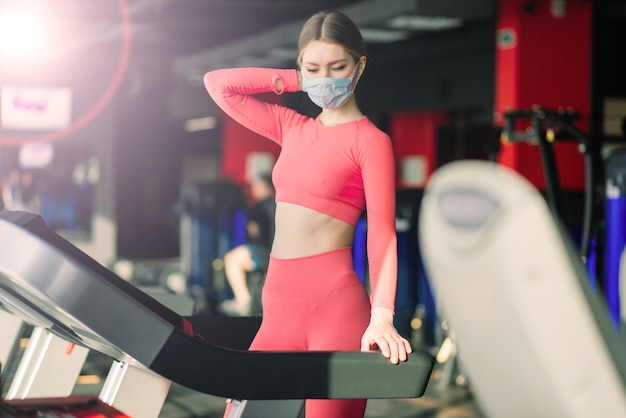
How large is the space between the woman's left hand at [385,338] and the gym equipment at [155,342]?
3 centimetres

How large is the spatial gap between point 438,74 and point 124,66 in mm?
3983

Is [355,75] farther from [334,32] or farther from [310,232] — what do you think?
[310,232]

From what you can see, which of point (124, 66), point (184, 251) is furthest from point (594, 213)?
point (124, 66)

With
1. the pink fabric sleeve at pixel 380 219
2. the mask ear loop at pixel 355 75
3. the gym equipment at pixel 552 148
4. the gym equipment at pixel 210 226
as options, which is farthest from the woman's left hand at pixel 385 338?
the gym equipment at pixel 210 226

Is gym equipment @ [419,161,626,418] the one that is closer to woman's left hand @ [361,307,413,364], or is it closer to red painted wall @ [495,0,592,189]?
woman's left hand @ [361,307,413,364]

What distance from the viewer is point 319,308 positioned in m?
1.62

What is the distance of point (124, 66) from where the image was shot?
1093cm

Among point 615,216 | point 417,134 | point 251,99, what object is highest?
point 251,99

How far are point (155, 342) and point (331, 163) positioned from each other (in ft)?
1.82

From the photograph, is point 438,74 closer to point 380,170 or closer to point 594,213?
point 594,213

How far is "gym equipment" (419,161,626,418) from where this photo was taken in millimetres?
698

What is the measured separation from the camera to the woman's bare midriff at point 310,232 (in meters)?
1.63

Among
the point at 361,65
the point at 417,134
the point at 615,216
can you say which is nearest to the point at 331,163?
the point at 361,65

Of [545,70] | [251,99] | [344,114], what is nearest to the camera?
[344,114]
